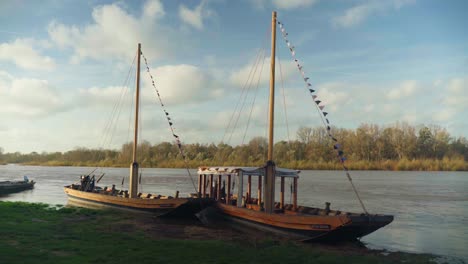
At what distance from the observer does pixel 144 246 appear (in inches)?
669

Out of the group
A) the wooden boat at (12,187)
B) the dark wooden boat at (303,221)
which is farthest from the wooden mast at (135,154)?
the wooden boat at (12,187)

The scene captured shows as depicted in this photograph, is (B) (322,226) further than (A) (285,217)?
No

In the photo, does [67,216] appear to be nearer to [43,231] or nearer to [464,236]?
[43,231]

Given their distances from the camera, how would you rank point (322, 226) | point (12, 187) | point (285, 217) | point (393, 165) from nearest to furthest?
point (322, 226), point (285, 217), point (12, 187), point (393, 165)

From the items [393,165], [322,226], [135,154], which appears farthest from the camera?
[393,165]

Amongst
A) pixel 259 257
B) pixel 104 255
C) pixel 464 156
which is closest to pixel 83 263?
pixel 104 255

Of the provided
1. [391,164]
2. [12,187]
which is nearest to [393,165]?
[391,164]

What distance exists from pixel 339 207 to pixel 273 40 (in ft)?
65.3

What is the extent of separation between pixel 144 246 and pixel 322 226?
25.2 ft

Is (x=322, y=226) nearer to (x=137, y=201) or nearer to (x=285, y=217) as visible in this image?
(x=285, y=217)

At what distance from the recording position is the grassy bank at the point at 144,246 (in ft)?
48.1

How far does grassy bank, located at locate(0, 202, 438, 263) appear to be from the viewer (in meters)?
14.7

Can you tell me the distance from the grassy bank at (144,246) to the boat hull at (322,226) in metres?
0.66

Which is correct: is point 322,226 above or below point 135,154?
Answer: below
